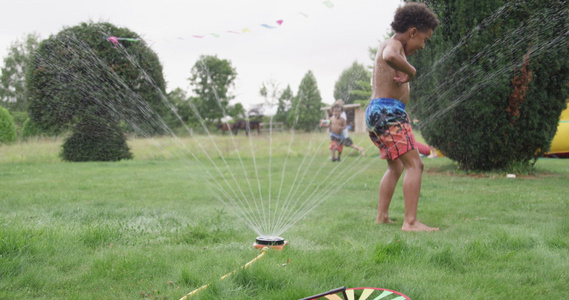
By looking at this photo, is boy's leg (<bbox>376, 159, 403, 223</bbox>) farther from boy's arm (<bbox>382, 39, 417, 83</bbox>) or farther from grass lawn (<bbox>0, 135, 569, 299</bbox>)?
boy's arm (<bbox>382, 39, 417, 83</bbox>)

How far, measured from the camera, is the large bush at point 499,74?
6.88m

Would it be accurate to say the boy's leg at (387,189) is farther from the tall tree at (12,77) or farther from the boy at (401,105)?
the tall tree at (12,77)

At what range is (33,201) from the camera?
4.99m

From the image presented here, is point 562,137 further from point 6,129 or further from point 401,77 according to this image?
point 6,129

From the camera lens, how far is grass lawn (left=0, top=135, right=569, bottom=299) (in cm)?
227

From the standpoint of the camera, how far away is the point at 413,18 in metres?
3.85

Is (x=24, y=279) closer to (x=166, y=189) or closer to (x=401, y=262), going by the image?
(x=401, y=262)

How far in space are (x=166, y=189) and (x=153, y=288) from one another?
4.19m

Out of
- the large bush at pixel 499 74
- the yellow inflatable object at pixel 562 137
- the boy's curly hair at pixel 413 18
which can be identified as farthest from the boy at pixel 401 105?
the yellow inflatable object at pixel 562 137

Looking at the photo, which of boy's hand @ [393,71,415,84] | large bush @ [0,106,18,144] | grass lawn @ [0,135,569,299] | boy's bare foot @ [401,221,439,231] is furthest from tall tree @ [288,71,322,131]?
boy's bare foot @ [401,221,439,231]

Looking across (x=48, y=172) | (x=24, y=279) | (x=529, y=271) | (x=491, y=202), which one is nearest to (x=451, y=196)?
(x=491, y=202)

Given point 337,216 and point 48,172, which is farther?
point 48,172

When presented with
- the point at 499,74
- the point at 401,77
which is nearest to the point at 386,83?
the point at 401,77

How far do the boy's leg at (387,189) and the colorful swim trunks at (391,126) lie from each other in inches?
7.6
